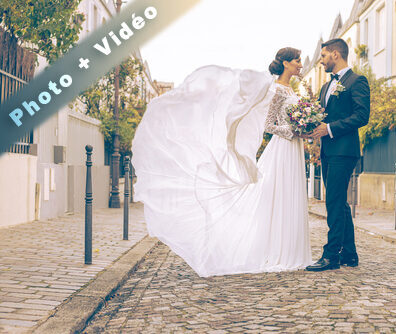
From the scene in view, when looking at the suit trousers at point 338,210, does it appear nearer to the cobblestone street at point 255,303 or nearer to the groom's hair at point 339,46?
the cobblestone street at point 255,303

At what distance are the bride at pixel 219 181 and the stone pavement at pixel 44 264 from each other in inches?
39.7

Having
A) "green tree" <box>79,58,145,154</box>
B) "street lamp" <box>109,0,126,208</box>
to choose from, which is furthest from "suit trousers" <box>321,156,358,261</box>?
Answer: "green tree" <box>79,58,145,154</box>

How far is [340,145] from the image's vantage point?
5.40 metres

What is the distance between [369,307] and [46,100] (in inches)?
329

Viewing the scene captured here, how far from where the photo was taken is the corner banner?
9.42 m

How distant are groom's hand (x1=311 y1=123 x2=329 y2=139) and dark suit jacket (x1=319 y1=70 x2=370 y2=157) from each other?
66 mm

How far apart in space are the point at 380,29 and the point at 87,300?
77.0 ft

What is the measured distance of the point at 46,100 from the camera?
1059cm

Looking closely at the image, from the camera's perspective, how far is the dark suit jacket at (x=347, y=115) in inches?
208

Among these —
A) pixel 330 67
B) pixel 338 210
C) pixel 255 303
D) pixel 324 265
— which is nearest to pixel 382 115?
pixel 330 67

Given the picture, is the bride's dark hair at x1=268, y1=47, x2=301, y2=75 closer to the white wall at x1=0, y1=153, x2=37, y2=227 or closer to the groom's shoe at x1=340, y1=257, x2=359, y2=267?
the groom's shoe at x1=340, y1=257, x2=359, y2=267

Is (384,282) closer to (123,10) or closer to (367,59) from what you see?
(123,10)

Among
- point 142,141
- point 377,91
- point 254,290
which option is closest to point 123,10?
point 377,91

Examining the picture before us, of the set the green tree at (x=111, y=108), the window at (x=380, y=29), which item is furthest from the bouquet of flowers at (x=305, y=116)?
the window at (x=380, y=29)
